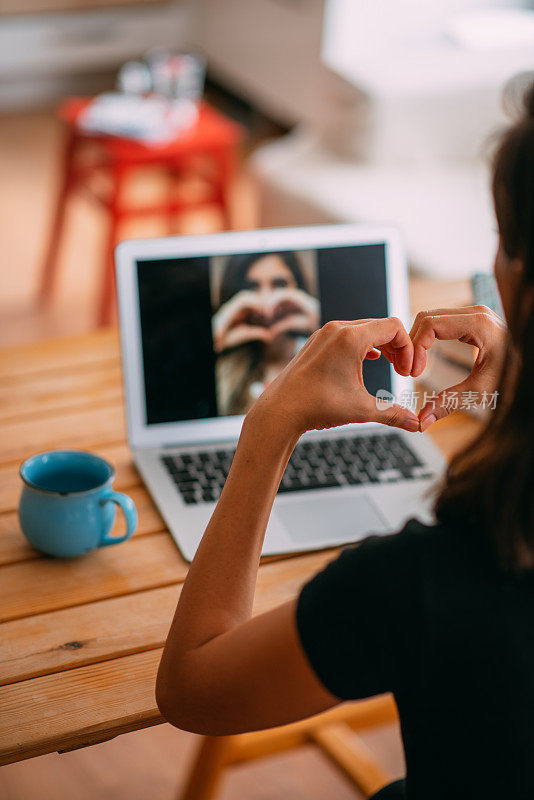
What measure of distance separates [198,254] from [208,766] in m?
0.71

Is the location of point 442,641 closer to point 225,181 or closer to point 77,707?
point 77,707

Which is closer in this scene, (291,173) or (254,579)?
(254,579)

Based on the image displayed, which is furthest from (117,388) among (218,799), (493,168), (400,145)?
(400,145)

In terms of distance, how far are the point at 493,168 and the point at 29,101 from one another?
15.6ft

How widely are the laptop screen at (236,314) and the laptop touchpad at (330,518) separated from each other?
0.18m

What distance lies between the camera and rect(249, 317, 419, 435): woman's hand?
762mm

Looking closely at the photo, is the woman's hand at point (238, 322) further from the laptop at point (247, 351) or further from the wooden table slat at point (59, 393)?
the wooden table slat at point (59, 393)

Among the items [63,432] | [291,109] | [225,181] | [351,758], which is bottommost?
[351,758]

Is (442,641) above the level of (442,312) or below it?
below

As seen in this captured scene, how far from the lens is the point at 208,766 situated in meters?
1.29

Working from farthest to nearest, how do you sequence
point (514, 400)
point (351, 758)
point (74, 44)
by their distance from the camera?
point (74, 44), point (351, 758), point (514, 400)

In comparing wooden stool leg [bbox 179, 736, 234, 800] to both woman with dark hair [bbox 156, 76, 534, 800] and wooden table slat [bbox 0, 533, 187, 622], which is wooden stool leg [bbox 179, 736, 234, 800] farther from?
woman with dark hair [bbox 156, 76, 534, 800]

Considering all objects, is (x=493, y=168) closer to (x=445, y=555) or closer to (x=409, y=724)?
(x=445, y=555)

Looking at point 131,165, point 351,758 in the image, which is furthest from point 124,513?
point 131,165
